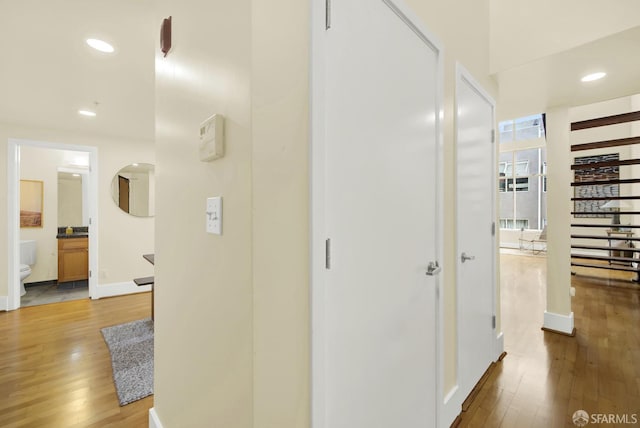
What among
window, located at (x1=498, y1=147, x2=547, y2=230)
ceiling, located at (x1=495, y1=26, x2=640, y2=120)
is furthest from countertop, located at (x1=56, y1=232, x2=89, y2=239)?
window, located at (x1=498, y1=147, x2=547, y2=230)

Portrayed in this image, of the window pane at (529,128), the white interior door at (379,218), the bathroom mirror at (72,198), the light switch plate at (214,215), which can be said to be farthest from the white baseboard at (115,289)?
the window pane at (529,128)

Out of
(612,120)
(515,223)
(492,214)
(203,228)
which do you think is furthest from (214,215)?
(515,223)

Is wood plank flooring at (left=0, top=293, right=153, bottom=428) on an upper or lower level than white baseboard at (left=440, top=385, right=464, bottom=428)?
lower

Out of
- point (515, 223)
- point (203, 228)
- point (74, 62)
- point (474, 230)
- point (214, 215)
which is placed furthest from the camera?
point (515, 223)

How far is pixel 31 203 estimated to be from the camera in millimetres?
4617

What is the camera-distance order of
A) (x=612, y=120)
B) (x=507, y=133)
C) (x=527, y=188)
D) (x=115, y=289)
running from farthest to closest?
(x=507, y=133) < (x=527, y=188) < (x=115, y=289) < (x=612, y=120)

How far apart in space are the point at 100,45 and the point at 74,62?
43 cm

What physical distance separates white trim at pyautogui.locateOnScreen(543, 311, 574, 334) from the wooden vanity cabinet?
675 centimetres

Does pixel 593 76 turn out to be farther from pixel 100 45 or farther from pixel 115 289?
pixel 115 289

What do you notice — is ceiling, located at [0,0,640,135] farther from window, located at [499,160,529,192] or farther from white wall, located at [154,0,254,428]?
window, located at [499,160,529,192]

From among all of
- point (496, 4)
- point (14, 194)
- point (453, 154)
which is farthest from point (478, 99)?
point (14, 194)

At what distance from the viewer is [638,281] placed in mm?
4473

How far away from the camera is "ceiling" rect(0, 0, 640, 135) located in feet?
5.67

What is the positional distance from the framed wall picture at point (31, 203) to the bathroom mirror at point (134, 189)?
5.18ft
